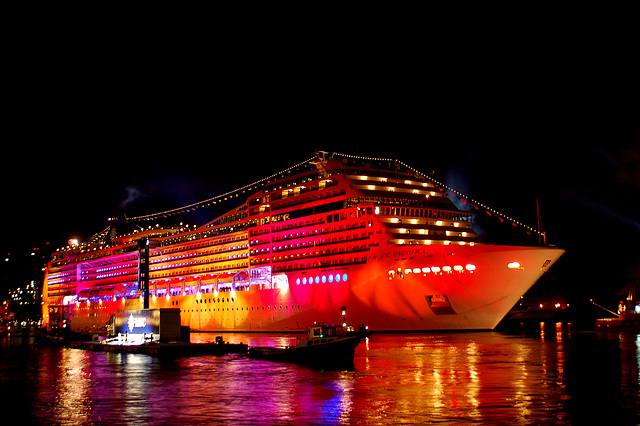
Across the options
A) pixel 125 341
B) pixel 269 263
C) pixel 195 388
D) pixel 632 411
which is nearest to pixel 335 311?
pixel 269 263

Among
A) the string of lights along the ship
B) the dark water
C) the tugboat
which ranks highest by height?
the string of lights along the ship

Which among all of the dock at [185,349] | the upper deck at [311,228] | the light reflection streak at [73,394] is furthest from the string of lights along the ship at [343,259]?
the light reflection streak at [73,394]

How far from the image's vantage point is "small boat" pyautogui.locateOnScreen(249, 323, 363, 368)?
1500 inches

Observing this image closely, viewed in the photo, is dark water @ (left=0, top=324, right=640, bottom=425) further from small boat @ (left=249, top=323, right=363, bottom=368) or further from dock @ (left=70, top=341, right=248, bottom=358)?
dock @ (left=70, top=341, right=248, bottom=358)

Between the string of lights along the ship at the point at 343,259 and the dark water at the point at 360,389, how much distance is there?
8850mm

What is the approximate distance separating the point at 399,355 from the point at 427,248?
1599cm

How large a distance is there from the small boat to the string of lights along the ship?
47.3 feet

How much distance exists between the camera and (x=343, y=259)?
6075 cm

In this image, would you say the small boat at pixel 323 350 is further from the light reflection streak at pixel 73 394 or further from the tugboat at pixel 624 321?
the tugboat at pixel 624 321

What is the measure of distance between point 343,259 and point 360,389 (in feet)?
109

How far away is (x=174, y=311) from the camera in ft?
183

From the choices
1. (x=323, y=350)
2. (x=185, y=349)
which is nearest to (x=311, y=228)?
(x=185, y=349)

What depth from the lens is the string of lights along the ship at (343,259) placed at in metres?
54.1

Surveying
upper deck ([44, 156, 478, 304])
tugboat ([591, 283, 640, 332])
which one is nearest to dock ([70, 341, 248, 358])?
upper deck ([44, 156, 478, 304])
